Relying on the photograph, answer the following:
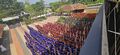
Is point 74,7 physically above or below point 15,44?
below

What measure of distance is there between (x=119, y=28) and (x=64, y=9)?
177 feet

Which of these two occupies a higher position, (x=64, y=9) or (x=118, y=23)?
(x=118, y=23)

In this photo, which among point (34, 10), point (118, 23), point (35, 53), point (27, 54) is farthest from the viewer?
point (34, 10)

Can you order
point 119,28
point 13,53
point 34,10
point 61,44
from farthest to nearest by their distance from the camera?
point 34,10, point 13,53, point 61,44, point 119,28

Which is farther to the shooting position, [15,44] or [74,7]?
[74,7]

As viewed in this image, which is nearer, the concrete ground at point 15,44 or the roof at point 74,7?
the concrete ground at point 15,44

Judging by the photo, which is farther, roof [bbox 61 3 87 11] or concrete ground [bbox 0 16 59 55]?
roof [bbox 61 3 87 11]

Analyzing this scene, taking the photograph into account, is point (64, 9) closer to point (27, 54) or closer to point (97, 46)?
point (27, 54)

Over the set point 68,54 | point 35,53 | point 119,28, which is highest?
point 119,28

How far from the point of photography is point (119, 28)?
13.2 feet

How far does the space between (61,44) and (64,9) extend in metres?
45.2

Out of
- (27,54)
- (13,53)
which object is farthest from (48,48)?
(13,53)

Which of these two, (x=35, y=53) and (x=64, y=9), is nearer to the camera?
(x=35, y=53)

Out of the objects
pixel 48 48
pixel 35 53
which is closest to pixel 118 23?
pixel 48 48
